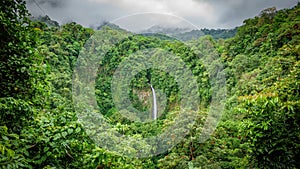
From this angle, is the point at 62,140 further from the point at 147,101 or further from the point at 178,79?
the point at 147,101

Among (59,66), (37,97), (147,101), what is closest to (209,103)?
(147,101)

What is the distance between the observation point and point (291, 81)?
3.24 m

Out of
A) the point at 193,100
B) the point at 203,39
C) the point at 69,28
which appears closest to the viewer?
the point at 193,100

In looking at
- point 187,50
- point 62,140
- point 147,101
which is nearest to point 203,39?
point 187,50

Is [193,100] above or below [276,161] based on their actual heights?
above

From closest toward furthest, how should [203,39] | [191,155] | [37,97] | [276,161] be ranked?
1. [37,97]
2. [276,161]
3. [191,155]
4. [203,39]

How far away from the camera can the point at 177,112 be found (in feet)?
32.1

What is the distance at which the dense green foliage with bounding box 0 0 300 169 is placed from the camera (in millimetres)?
1737

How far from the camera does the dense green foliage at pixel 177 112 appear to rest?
1.74 m

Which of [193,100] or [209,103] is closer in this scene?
[209,103]

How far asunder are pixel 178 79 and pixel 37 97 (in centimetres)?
2718

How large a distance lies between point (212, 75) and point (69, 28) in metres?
22.7

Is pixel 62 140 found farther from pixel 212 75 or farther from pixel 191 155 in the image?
pixel 212 75

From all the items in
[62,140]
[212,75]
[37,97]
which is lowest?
[62,140]
